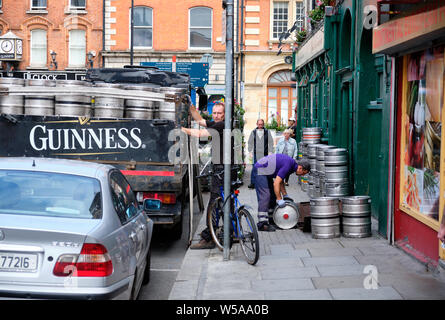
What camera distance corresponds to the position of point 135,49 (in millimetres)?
40219

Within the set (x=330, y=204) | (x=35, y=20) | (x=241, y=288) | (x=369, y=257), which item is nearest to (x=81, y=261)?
(x=241, y=288)

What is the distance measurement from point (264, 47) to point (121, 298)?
35.1 meters

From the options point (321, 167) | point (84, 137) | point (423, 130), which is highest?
point (423, 130)

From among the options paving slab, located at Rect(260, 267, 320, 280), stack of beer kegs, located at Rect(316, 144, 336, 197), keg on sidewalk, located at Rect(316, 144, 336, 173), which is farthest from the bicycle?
keg on sidewalk, located at Rect(316, 144, 336, 173)

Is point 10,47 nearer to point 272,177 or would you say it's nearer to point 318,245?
point 272,177

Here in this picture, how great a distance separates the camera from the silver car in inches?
186

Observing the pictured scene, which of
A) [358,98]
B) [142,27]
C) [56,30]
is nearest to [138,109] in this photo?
[358,98]

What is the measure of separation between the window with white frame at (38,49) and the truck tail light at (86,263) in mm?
37799

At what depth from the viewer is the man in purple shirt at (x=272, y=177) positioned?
10531 mm

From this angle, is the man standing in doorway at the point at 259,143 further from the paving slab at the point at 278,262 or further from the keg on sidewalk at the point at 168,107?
the paving slab at the point at 278,262

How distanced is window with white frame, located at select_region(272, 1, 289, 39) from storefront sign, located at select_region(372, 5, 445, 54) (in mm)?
30958

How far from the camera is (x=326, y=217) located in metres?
9.81

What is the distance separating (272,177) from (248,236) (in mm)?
2940

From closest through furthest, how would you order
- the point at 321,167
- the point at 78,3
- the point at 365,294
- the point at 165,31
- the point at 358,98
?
1. the point at 365,294
2. the point at 358,98
3. the point at 321,167
4. the point at 165,31
5. the point at 78,3
